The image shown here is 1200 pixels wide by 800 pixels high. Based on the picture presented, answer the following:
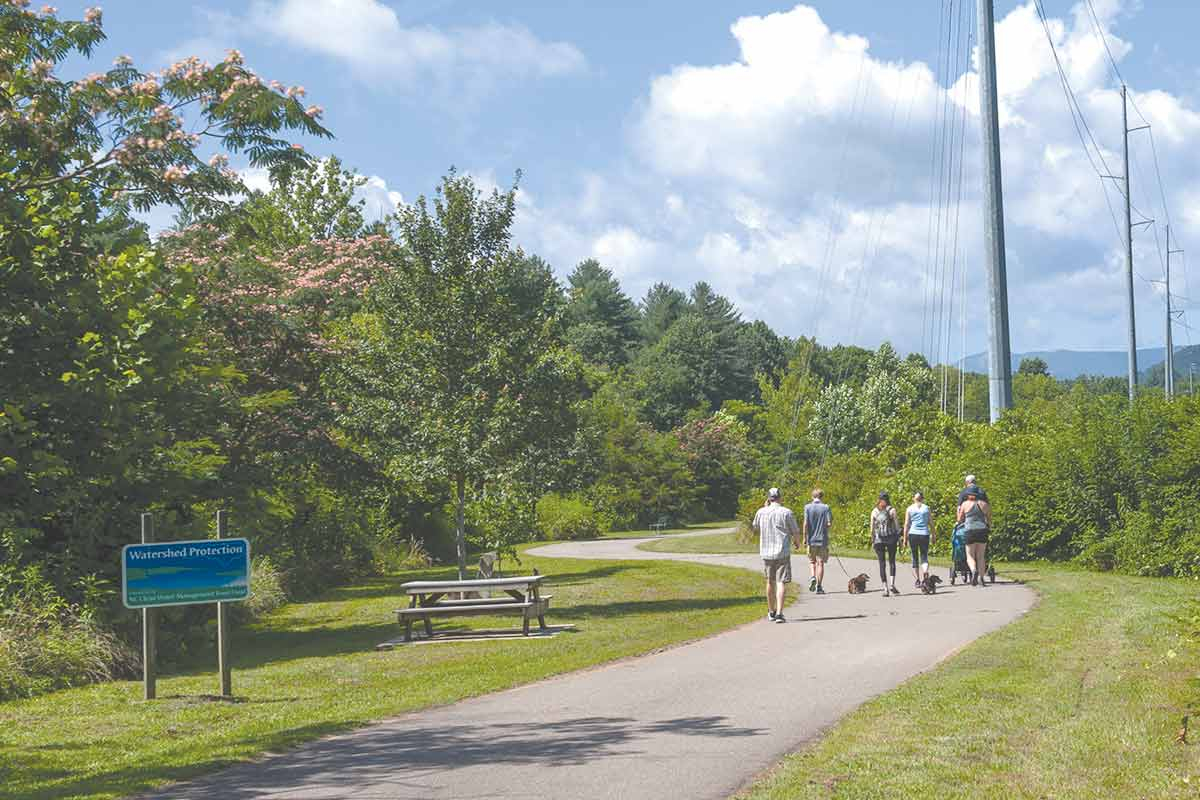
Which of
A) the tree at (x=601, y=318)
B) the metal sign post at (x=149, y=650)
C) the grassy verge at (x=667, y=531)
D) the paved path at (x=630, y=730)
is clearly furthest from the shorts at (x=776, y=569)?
the tree at (x=601, y=318)

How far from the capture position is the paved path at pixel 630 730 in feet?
25.1

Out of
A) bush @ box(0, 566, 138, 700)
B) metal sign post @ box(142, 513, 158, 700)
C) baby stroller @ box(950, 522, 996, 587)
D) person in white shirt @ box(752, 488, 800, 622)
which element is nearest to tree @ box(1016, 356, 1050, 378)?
baby stroller @ box(950, 522, 996, 587)

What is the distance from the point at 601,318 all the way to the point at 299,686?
296ft

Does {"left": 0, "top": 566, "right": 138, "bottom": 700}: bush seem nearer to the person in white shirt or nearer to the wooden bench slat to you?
the wooden bench slat

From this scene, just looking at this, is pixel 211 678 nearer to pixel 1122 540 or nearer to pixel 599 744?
pixel 599 744

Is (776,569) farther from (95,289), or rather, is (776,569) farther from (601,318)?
(601,318)

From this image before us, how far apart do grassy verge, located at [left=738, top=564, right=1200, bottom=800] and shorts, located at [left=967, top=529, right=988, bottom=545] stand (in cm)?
805

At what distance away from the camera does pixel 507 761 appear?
832cm

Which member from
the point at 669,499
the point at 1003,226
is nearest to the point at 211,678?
the point at 1003,226

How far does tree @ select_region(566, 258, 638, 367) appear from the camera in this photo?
95.3 meters

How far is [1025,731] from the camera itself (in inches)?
333

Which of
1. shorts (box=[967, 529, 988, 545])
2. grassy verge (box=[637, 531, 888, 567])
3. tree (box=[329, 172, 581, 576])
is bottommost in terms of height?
grassy verge (box=[637, 531, 888, 567])

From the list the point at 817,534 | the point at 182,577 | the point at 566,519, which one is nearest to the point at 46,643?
the point at 182,577

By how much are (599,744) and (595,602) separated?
1284 cm
